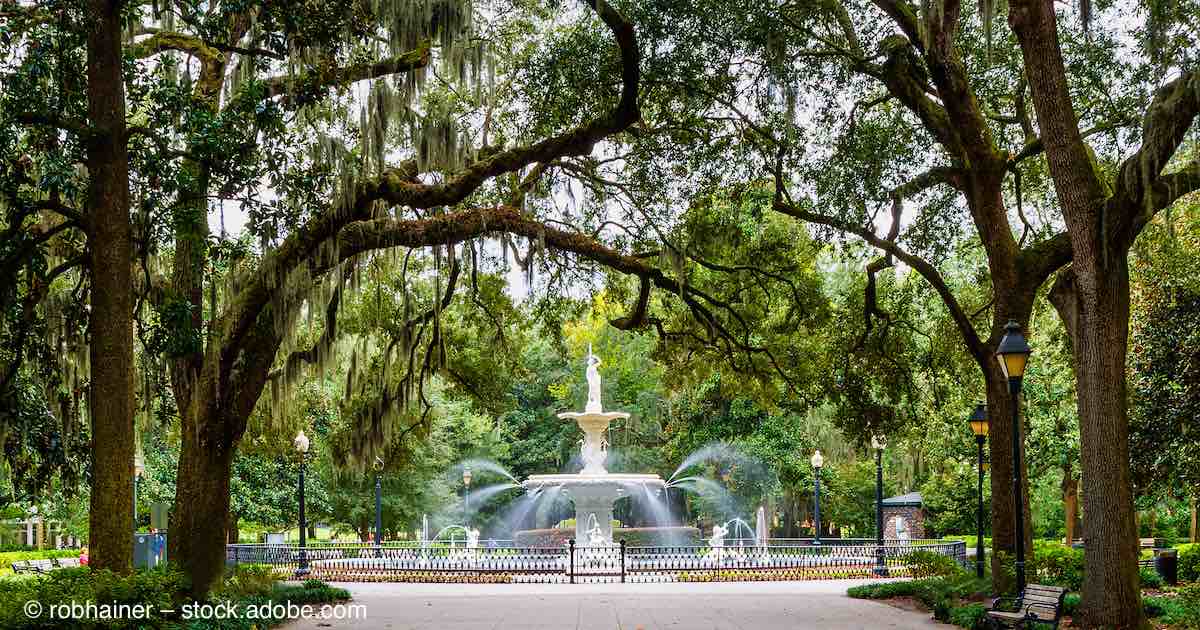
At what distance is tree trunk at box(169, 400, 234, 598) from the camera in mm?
14508

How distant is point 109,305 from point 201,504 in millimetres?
4114

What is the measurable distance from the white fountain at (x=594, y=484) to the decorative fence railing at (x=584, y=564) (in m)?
1.22

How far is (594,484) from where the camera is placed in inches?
1182

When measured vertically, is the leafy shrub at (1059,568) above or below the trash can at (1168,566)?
above

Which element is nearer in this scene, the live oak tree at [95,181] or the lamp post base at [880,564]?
the live oak tree at [95,181]

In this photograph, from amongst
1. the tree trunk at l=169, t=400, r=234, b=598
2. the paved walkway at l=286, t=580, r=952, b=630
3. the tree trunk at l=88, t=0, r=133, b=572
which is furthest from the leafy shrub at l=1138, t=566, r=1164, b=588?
the tree trunk at l=88, t=0, r=133, b=572

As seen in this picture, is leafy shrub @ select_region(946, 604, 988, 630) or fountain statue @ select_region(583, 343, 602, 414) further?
fountain statue @ select_region(583, 343, 602, 414)

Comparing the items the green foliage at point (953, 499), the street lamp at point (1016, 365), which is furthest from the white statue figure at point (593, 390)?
the street lamp at point (1016, 365)

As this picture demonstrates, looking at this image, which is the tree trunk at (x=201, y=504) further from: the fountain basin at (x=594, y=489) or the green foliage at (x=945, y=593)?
the fountain basin at (x=594, y=489)

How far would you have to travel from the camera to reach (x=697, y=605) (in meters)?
17.8

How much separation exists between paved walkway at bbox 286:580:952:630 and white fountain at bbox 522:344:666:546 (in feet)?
20.5

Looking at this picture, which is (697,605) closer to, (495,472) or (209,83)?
(209,83)

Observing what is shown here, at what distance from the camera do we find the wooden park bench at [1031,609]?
11.4 m

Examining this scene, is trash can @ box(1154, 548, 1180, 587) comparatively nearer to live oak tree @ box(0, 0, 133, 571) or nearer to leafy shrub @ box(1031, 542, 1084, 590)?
leafy shrub @ box(1031, 542, 1084, 590)
